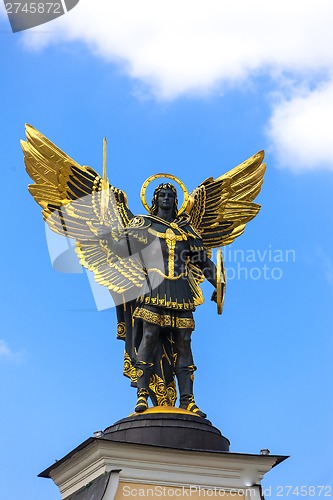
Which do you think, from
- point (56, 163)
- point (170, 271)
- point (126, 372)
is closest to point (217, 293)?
point (170, 271)

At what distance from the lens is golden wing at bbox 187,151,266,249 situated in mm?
15078

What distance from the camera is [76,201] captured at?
1442 cm

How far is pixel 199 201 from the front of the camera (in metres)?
15.0

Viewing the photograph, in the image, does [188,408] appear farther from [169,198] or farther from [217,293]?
[169,198]

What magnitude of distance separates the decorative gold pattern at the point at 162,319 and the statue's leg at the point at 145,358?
0.21ft

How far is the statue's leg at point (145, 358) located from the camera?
13.2 m

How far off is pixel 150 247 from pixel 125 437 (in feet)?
8.51

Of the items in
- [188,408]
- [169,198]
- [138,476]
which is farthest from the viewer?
[169,198]

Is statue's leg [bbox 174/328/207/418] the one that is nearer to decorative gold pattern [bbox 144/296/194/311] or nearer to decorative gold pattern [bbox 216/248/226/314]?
decorative gold pattern [bbox 144/296/194/311]

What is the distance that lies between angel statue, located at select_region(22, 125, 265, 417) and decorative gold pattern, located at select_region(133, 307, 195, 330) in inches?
0.5

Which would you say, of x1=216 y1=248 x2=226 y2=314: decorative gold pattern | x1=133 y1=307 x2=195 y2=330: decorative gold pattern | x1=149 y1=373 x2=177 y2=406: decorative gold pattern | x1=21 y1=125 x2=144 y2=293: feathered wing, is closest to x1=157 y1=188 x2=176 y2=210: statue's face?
x1=21 y1=125 x2=144 y2=293: feathered wing

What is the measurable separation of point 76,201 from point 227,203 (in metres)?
2.24

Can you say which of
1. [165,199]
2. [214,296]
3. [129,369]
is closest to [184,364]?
[129,369]

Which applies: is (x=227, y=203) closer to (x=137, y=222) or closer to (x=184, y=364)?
(x=137, y=222)
